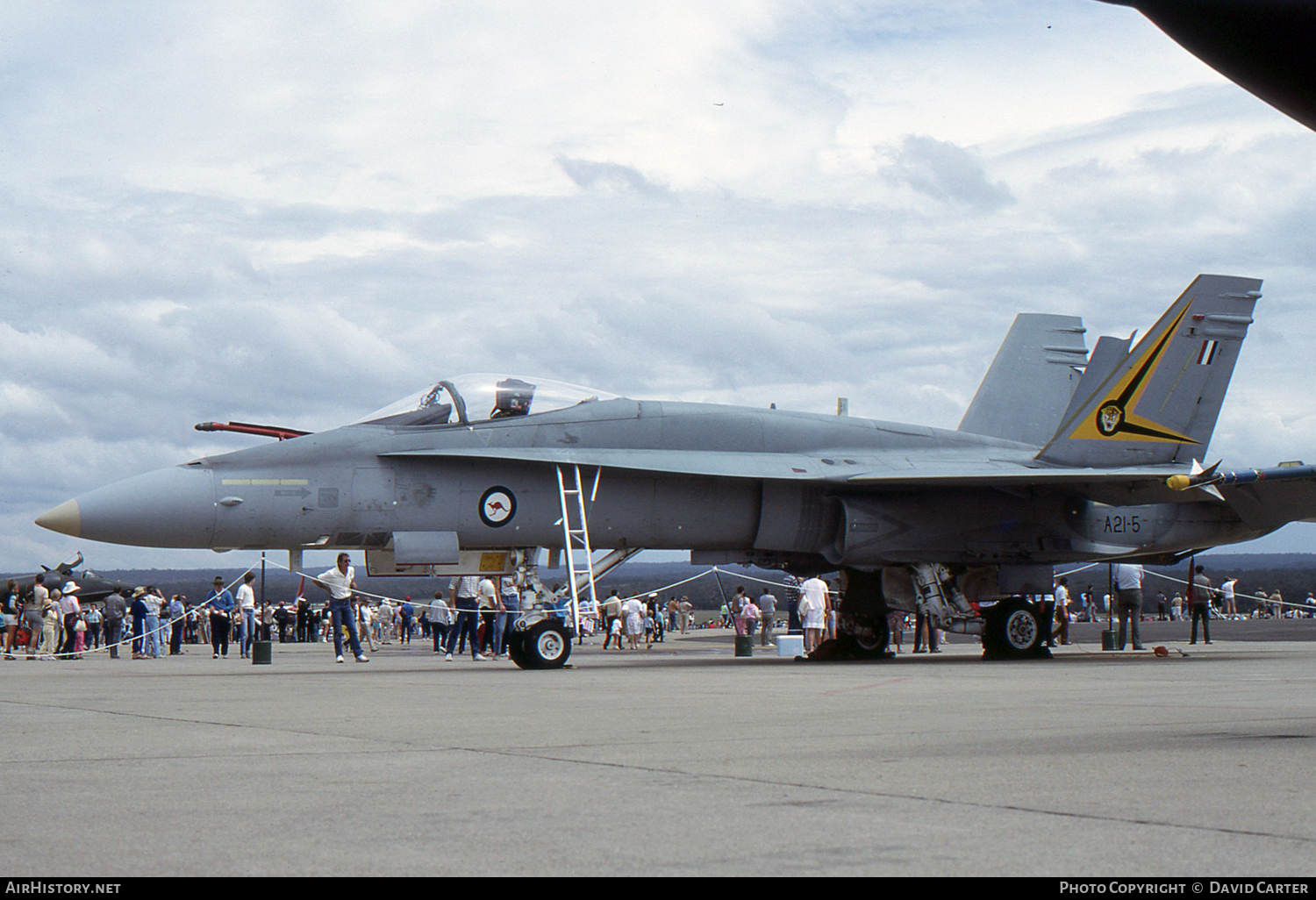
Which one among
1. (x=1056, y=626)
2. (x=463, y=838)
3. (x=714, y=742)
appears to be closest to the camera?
(x=463, y=838)

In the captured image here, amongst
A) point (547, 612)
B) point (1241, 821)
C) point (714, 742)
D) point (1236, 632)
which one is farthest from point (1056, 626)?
point (1241, 821)

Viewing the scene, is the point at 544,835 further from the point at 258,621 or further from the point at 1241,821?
the point at 258,621

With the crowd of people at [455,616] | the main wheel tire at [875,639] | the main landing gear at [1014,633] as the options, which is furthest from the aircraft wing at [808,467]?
the main wheel tire at [875,639]

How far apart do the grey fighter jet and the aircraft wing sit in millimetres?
36

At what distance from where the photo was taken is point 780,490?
1452cm

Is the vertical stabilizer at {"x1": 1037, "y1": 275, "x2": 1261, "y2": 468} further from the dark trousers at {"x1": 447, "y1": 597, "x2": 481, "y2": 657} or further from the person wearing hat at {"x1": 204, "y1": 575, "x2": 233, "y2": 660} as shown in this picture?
the person wearing hat at {"x1": 204, "y1": 575, "x2": 233, "y2": 660}

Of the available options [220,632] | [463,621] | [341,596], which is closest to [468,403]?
[341,596]

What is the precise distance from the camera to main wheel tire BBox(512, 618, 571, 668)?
13094 millimetres

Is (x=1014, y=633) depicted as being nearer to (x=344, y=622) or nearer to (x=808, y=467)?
(x=808, y=467)

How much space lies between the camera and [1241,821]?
11.1ft

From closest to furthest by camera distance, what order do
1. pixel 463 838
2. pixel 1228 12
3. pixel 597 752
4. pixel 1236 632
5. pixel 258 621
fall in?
pixel 1228 12, pixel 463 838, pixel 597 752, pixel 1236 632, pixel 258 621

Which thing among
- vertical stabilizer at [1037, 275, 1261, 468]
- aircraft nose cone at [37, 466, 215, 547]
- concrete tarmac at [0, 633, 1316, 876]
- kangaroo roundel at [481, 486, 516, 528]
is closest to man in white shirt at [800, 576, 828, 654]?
vertical stabilizer at [1037, 275, 1261, 468]

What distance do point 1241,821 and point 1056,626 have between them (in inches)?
778

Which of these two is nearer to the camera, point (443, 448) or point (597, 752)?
point (597, 752)
